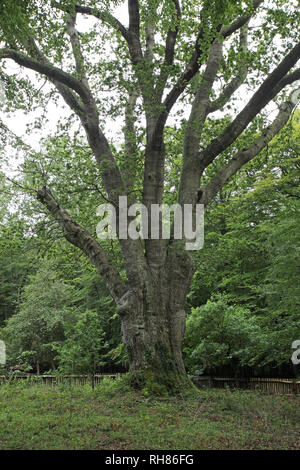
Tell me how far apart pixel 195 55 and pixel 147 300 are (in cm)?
483

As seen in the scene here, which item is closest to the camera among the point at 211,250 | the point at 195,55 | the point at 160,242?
the point at 195,55

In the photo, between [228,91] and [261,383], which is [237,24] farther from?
[261,383]

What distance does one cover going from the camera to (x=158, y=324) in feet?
27.9

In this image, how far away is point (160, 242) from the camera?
362 inches

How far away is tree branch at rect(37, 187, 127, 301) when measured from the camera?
905 cm

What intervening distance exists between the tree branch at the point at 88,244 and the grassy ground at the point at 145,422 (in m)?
2.06

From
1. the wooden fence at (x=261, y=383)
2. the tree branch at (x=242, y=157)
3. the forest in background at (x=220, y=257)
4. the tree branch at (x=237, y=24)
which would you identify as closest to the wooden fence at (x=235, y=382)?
the wooden fence at (x=261, y=383)

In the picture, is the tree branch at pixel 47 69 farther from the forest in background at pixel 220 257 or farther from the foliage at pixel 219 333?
the foliage at pixel 219 333

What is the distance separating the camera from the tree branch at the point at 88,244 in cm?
905

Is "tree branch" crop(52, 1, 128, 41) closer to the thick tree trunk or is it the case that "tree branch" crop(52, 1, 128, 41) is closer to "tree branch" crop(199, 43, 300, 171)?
"tree branch" crop(199, 43, 300, 171)

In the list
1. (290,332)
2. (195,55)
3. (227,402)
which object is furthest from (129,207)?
(290,332)

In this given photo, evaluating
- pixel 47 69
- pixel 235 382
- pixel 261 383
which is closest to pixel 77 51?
pixel 47 69

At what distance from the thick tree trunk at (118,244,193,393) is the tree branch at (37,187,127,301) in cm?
46
